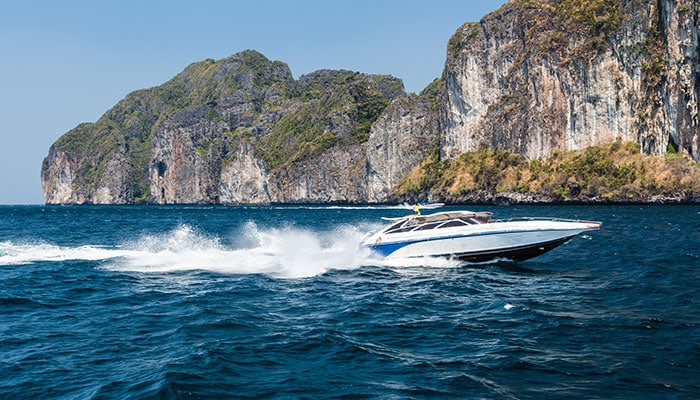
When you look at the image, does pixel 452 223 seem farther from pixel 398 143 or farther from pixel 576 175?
pixel 398 143

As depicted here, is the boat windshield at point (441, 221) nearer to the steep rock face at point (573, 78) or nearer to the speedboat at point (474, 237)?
the speedboat at point (474, 237)

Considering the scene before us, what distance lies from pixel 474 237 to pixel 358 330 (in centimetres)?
1172

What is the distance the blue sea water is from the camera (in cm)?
962

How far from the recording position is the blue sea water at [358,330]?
379 inches

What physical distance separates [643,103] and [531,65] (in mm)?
30493

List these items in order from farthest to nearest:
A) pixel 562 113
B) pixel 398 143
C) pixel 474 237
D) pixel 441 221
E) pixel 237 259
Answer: pixel 398 143, pixel 562 113, pixel 237 259, pixel 441 221, pixel 474 237

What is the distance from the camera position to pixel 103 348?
482 inches

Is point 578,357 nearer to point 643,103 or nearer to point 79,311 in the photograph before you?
point 79,311

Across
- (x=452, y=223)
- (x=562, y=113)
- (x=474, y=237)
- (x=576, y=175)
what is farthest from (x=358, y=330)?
(x=562, y=113)

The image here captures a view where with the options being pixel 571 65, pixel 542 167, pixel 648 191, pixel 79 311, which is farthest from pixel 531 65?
pixel 79 311

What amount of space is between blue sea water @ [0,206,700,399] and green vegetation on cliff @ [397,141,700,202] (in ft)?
253

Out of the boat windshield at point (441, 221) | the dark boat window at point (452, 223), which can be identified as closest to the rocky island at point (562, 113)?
the boat windshield at point (441, 221)

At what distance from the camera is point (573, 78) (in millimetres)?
118250

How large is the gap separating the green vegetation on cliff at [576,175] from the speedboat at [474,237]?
77258 mm
